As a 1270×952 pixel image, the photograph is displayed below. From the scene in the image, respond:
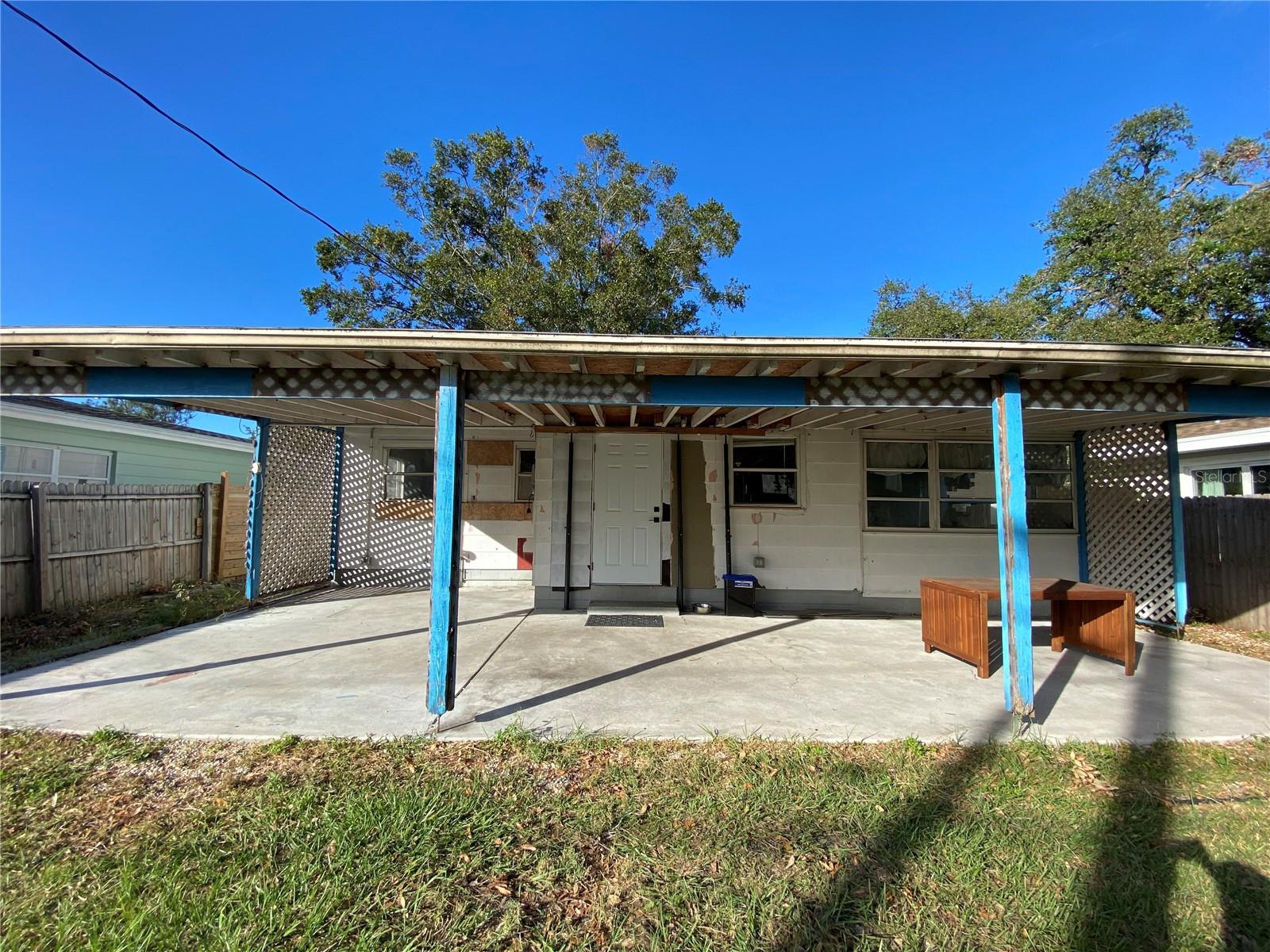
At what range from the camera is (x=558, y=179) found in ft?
44.9

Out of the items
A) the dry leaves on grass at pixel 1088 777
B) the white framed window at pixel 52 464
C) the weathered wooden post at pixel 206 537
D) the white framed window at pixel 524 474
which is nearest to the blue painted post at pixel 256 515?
the weathered wooden post at pixel 206 537

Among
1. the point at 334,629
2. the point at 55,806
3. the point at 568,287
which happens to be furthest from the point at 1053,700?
the point at 568,287

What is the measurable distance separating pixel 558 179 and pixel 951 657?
44.1ft

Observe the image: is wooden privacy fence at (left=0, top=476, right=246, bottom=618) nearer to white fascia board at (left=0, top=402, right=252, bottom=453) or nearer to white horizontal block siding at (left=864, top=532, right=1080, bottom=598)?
white fascia board at (left=0, top=402, right=252, bottom=453)

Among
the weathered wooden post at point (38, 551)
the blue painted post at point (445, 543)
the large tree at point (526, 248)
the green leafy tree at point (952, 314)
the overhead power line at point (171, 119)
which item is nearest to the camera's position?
the blue painted post at point (445, 543)

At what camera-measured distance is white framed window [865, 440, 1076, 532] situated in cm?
727

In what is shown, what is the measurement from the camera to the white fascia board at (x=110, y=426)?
28.2 ft

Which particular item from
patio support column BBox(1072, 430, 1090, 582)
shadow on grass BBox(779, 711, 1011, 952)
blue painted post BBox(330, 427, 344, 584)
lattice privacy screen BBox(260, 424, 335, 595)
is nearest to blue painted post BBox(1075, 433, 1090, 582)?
patio support column BBox(1072, 430, 1090, 582)

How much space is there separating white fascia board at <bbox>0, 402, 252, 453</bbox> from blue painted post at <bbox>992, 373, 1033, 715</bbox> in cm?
1292

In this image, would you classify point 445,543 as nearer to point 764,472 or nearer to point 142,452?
point 764,472

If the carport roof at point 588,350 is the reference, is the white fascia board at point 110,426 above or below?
above

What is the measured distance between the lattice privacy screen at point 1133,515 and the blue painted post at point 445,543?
7658 mm

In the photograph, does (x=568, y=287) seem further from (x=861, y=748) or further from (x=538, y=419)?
(x=861, y=748)

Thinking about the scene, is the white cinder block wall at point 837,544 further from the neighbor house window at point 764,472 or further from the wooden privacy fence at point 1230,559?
the wooden privacy fence at point 1230,559
